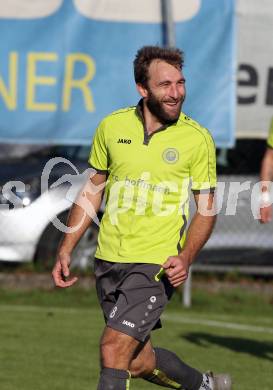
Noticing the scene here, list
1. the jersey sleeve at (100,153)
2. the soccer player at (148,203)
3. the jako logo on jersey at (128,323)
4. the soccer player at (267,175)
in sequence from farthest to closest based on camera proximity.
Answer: the soccer player at (267,175)
the jersey sleeve at (100,153)
the soccer player at (148,203)
the jako logo on jersey at (128,323)

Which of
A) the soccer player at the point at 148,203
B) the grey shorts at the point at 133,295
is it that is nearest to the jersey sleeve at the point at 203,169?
the soccer player at the point at 148,203

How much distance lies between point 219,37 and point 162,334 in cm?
353

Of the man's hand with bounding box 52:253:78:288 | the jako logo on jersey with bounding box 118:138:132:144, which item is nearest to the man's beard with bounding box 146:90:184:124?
the jako logo on jersey with bounding box 118:138:132:144

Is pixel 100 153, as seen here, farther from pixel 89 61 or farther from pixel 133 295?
pixel 89 61

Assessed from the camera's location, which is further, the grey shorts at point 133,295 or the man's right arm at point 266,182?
the man's right arm at point 266,182

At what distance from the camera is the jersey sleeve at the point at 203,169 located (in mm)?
6656

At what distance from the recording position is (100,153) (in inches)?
272

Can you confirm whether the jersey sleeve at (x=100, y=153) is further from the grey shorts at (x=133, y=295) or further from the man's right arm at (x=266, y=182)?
the man's right arm at (x=266, y=182)

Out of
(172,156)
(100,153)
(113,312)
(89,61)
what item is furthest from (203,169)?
(89,61)

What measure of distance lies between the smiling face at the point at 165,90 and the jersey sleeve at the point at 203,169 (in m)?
0.22

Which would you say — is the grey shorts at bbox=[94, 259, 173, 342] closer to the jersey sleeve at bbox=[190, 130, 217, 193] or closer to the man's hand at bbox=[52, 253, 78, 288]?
the man's hand at bbox=[52, 253, 78, 288]

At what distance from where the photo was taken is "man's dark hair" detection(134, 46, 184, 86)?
669cm

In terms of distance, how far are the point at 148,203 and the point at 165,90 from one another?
0.62m

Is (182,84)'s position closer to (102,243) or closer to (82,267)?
(102,243)
